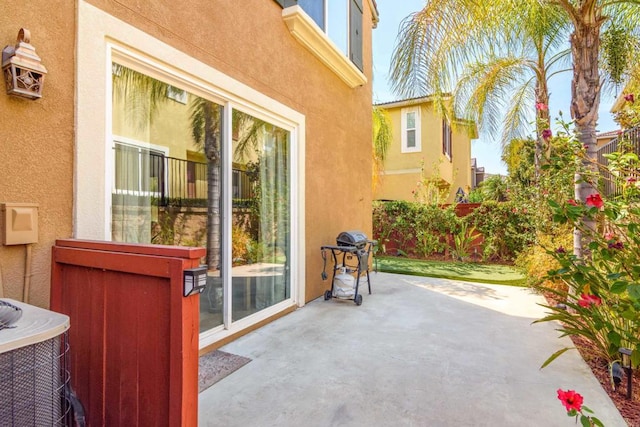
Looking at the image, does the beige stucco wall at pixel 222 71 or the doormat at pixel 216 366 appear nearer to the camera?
the beige stucco wall at pixel 222 71

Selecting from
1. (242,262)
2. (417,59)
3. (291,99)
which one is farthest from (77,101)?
(417,59)

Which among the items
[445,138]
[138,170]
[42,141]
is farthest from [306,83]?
[445,138]

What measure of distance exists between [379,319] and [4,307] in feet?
13.5

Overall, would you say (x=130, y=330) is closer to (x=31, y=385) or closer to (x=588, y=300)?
(x=31, y=385)

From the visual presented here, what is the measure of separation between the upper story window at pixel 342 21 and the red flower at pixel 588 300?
520cm

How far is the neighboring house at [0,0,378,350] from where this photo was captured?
2.20m

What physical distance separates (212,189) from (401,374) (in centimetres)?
271

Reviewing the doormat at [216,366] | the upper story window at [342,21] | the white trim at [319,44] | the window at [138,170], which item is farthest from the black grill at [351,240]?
the upper story window at [342,21]

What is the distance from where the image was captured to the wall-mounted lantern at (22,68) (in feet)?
6.48

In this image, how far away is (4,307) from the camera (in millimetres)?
1443

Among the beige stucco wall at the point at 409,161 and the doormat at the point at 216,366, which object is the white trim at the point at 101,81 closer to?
the doormat at the point at 216,366

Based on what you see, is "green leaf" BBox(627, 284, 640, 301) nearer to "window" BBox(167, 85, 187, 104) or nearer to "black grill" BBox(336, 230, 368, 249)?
"black grill" BBox(336, 230, 368, 249)

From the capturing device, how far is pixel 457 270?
28.9ft

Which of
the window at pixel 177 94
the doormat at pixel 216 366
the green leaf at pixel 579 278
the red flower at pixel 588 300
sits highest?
the window at pixel 177 94
